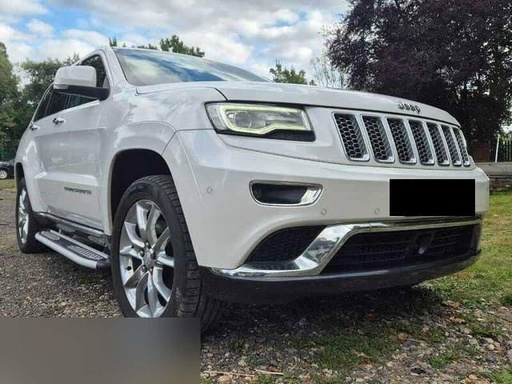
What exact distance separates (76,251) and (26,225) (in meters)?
1.91

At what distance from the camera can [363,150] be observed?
7.30 ft

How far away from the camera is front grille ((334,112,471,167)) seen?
7.30 feet

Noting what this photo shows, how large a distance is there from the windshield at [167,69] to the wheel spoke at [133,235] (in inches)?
34.6

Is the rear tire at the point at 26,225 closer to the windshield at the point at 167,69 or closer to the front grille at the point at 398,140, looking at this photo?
the windshield at the point at 167,69

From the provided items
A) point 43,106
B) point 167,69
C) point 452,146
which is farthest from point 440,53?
point 167,69

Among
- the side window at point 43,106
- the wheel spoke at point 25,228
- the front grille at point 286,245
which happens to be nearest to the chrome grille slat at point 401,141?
the front grille at point 286,245

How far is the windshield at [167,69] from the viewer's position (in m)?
3.07

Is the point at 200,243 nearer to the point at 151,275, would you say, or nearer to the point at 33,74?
the point at 151,275

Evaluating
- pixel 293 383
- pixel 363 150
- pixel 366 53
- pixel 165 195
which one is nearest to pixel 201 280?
pixel 165 195

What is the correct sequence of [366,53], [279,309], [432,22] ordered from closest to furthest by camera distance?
[279,309] < [432,22] < [366,53]

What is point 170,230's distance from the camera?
7.23 feet

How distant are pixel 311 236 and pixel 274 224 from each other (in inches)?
7.3

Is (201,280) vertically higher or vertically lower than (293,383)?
higher

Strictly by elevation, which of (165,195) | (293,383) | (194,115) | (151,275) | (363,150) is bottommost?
(293,383)
